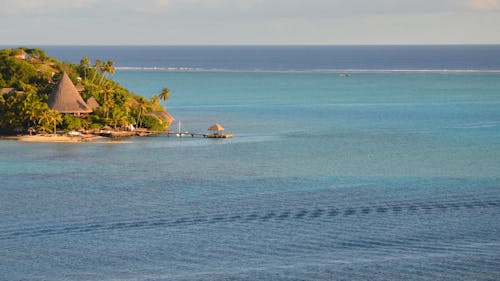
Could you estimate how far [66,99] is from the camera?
66312mm

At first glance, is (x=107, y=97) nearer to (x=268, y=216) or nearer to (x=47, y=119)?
(x=47, y=119)

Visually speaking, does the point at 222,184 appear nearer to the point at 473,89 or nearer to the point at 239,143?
the point at 239,143

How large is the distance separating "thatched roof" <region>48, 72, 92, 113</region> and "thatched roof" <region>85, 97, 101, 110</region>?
2.25 ft

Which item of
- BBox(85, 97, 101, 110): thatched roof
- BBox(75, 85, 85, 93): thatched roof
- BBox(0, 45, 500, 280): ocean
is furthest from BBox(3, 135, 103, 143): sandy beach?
BBox(75, 85, 85, 93): thatched roof

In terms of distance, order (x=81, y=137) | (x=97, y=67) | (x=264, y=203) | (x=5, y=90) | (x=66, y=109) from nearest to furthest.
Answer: (x=264, y=203) → (x=81, y=137) → (x=66, y=109) → (x=5, y=90) → (x=97, y=67)

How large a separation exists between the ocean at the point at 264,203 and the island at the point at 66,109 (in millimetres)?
2748

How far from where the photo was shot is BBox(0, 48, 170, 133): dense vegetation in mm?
62678

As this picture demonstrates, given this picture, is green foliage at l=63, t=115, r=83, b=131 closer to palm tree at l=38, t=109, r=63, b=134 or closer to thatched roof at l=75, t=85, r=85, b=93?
palm tree at l=38, t=109, r=63, b=134

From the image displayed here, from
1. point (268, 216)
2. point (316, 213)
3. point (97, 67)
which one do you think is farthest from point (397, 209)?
point (97, 67)

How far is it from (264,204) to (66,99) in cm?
2998

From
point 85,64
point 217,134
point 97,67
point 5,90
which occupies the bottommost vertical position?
point 217,134

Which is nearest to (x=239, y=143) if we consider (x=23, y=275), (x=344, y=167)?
(x=344, y=167)

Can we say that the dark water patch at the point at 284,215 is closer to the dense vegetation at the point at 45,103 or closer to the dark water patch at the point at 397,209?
the dark water patch at the point at 397,209

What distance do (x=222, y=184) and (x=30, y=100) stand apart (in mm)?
22551
